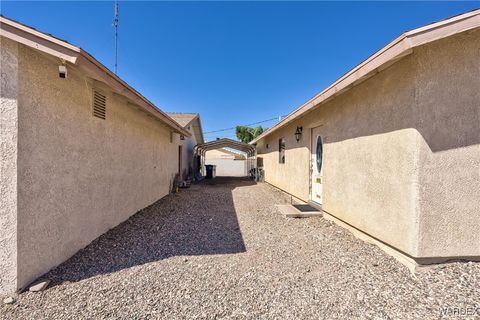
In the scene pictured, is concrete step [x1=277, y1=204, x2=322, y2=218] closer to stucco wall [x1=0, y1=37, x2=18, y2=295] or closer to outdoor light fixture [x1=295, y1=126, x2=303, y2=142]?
outdoor light fixture [x1=295, y1=126, x2=303, y2=142]

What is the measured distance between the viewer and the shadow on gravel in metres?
3.24

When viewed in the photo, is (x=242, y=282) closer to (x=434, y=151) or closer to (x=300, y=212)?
(x=434, y=151)

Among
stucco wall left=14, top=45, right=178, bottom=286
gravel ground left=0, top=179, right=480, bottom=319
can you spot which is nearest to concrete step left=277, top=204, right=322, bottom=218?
gravel ground left=0, top=179, right=480, bottom=319

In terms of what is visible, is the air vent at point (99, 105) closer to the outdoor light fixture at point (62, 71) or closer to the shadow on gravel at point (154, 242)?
the outdoor light fixture at point (62, 71)

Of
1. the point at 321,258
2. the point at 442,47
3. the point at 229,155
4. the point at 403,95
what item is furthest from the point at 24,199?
the point at 229,155

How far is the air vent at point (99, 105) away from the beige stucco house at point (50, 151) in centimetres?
2

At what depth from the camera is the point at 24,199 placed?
2.66 m

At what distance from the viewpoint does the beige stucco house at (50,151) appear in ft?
8.41

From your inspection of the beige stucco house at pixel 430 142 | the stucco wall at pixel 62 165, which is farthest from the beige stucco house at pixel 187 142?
the beige stucco house at pixel 430 142

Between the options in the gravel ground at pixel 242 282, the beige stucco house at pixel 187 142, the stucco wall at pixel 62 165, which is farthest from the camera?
the beige stucco house at pixel 187 142

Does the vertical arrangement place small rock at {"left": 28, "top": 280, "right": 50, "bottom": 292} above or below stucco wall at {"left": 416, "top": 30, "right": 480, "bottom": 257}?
below

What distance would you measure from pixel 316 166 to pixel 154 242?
5.01 meters

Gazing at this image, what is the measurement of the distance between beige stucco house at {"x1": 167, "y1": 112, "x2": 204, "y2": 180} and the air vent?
8.27 metres

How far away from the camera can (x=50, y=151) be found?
9.97 ft
